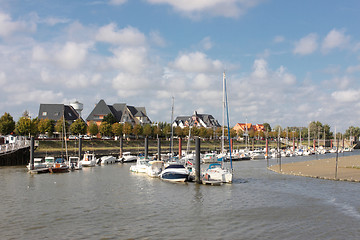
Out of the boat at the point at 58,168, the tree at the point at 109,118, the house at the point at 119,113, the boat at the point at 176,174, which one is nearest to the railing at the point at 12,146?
the boat at the point at 58,168

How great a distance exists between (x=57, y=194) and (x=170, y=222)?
16.9 meters

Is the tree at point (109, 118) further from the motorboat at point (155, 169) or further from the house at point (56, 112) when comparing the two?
the motorboat at point (155, 169)

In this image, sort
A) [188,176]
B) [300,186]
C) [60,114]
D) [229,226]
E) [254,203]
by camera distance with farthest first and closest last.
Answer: [60,114], [188,176], [300,186], [254,203], [229,226]

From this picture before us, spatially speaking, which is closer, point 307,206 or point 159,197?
point 307,206

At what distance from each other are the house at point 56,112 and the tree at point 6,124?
107 ft

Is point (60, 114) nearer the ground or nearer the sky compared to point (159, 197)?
nearer the sky

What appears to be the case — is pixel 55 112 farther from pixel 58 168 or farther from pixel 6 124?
pixel 58 168

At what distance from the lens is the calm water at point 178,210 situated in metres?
24.0

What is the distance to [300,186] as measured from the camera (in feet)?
145

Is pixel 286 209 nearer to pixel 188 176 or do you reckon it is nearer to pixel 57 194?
pixel 188 176

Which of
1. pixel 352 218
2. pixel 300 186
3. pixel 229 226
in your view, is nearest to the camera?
pixel 229 226

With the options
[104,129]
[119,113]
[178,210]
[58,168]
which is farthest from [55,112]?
[178,210]

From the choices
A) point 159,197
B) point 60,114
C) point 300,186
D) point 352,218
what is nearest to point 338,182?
point 300,186

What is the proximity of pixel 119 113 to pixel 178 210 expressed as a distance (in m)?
125
